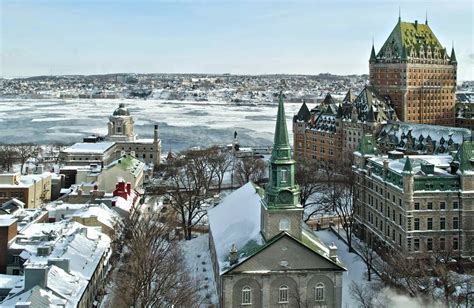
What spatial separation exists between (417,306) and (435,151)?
46.1 meters

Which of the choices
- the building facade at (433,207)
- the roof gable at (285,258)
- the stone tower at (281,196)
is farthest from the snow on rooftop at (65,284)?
the building facade at (433,207)

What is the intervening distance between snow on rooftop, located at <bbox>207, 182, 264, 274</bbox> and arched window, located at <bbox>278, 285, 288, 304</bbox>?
9.38 feet

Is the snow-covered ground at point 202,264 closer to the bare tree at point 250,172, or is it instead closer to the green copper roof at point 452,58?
the bare tree at point 250,172

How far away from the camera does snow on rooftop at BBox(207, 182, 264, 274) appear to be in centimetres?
3569

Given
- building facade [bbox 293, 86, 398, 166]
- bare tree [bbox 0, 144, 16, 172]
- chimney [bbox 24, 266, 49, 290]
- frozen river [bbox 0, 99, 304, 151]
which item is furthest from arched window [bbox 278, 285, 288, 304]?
frozen river [bbox 0, 99, 304, 151]

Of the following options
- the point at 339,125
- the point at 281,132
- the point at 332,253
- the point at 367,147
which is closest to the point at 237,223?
the point at 332,253

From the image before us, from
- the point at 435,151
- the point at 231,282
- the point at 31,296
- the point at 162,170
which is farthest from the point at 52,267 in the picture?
the point at 162,170

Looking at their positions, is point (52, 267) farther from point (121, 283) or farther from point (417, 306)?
point (417, 306)

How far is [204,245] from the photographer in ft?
167

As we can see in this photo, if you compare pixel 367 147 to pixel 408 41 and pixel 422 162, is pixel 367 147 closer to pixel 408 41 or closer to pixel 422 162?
pixel 422 162

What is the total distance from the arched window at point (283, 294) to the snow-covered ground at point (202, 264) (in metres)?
5.13

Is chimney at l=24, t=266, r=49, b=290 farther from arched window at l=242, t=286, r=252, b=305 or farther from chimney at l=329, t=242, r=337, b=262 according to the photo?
chimney at l=329, t=242, r=337, b=262

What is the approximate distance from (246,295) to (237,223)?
7.28m

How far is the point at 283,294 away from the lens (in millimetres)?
34000
